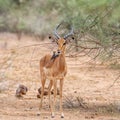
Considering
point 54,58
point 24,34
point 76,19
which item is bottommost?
point 54,58

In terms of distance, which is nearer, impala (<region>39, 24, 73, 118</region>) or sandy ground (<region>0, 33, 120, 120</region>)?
impala (<region>39, 24, 73, 118</region>)

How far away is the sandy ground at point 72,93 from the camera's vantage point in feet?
41.1

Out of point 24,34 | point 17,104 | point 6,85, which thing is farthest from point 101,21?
point 24,34

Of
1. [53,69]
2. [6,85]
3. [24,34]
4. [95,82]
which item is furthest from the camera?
[24,34]

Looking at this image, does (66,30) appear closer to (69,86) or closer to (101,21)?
(101,21)

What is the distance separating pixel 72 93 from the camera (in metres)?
15.5

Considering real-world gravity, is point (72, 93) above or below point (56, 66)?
below

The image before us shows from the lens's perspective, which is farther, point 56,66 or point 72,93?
point 72,93

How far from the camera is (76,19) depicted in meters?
13.2

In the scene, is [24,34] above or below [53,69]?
above

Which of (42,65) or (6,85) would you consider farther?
(6,85)

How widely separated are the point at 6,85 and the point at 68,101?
2956 mm

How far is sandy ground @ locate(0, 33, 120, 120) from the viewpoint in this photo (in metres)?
12.5

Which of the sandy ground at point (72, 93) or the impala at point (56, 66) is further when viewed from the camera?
the sandy ground at point (72, 93)
